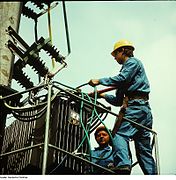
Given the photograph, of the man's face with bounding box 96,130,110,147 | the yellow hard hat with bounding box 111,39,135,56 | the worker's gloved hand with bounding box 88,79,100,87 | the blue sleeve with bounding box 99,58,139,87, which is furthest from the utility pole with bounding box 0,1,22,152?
the man's face with bounding box 96,130,110,147

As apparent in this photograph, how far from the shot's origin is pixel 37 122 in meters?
4.92

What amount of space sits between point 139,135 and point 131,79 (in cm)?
70

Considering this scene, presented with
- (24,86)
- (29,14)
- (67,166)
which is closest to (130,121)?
(67,166)

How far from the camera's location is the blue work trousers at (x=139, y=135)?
487 cm

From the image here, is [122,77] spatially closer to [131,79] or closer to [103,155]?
[131,79]

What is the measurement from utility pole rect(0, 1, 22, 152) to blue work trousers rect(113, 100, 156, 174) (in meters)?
1.36

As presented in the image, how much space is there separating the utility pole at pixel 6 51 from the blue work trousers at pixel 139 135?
1.36 m

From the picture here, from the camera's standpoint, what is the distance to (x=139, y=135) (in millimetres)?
5125

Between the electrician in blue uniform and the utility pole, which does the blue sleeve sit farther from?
the utility pole

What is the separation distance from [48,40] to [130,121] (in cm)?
178

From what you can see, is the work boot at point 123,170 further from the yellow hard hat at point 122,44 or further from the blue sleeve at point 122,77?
the yellow hard hat at point 122,44

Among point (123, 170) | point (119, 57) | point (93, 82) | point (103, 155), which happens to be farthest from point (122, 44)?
point (123, 170)

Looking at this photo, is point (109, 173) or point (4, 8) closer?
point (109, 173)

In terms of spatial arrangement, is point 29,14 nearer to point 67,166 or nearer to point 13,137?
point 13,137
